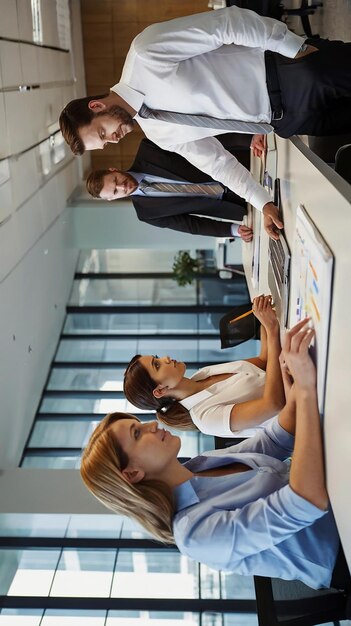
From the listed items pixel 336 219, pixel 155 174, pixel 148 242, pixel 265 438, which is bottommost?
pixel 148 242

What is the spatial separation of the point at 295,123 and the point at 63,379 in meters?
5.50

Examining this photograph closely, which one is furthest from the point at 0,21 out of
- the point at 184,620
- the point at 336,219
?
the point at 184,620

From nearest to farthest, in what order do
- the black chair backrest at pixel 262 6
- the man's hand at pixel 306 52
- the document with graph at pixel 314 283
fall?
the document with graph at pixel 314 283, the man's hand at pixel 306 52, the black chair backrest at pixel 262 6

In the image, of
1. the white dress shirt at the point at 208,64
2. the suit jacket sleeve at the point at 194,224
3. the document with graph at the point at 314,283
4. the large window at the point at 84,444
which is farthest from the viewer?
the large window at the point at 84,444

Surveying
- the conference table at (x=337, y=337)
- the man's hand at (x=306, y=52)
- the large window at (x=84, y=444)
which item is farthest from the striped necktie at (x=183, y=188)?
the large window at (x=84, y=444)

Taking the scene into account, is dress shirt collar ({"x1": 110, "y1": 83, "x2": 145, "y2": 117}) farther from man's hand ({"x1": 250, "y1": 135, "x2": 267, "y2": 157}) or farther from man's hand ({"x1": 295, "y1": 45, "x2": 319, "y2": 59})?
man's hand ({"x1": 250, "y1": 135, "x2": 267, "y2": 157})

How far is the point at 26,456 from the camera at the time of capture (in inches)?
249

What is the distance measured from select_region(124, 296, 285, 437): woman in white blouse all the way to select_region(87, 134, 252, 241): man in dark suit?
109 cm

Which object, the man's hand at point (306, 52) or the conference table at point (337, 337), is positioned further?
the man's hand at point (306, 52)

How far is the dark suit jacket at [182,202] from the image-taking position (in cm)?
365

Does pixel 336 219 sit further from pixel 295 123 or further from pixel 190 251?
pixel 190 251

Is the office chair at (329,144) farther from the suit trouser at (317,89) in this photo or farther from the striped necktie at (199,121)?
the striped necktie at (199,121)

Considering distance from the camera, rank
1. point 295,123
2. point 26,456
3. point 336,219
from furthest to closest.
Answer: point 26,456
point 295,123
point 336,219

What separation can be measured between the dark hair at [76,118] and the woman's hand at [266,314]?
35.1 inches
